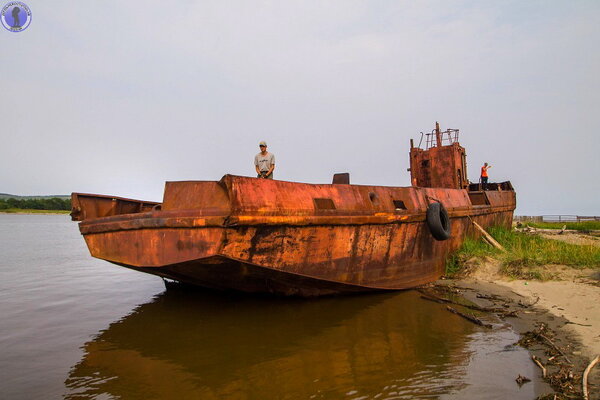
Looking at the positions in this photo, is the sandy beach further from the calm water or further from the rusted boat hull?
the rusted boat hull

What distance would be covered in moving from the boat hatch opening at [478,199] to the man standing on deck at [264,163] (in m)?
6.80

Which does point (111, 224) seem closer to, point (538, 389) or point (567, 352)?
point (538, 389)

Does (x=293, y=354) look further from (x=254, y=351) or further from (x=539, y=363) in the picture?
(x=539, y=363)

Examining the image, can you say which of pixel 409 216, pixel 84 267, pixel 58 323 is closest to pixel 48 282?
pixel 84 267

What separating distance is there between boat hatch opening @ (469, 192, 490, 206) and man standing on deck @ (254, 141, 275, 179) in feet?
22.3

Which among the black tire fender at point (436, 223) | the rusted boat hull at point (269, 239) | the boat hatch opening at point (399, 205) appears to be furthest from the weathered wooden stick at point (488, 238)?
the boat hatch opening at point (399, 205)

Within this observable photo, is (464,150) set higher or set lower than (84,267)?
higher

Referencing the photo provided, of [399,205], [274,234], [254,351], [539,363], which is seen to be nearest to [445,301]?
[399,205]

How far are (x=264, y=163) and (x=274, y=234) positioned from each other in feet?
6.15

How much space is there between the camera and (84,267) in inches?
449

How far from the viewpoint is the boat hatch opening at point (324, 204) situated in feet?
17.3

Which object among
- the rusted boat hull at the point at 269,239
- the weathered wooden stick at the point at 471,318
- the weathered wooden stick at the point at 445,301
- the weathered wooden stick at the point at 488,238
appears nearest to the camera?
the rusted boat hull at the point at 269,239

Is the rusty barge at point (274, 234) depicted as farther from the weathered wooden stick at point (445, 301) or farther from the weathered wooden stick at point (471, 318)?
the weathered wooden stick at point (471, 318)

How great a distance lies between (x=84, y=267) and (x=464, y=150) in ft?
39.4
